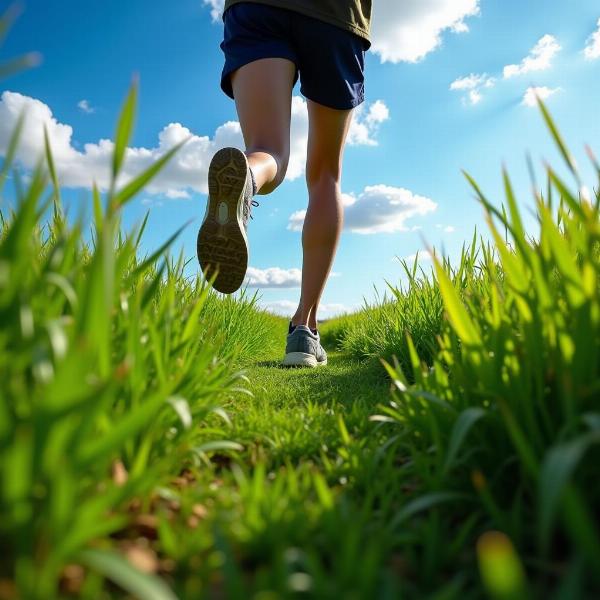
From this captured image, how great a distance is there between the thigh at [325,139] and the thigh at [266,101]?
0.91ft

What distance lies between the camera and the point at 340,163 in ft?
9.45

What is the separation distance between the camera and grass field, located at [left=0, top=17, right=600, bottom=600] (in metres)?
0.51

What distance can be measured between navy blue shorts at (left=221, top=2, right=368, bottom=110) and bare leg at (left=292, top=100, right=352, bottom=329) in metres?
0.11

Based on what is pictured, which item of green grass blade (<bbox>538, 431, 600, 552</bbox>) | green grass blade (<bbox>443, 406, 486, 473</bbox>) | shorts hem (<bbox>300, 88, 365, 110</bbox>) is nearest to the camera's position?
green grass blade (<bbox>538, 431, 600, 552</bbox>)

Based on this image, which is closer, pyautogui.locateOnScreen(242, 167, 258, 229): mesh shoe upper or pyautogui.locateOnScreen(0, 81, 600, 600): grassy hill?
pyautogui.locateOnScreen(0, 81, 600, 600): grassy hill

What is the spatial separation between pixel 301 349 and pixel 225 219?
3.68 ft

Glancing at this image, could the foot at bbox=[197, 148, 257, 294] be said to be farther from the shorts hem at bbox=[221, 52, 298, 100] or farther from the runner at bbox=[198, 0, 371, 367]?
the shorts hem at bbox=[221, 52, 298, 100]

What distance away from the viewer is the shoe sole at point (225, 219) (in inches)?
82.2

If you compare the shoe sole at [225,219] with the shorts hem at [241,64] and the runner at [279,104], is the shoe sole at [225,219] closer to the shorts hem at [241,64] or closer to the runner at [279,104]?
the runner at [279,104]

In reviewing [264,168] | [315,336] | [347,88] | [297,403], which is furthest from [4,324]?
[315,336]

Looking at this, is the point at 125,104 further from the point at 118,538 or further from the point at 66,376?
the point at 118,538

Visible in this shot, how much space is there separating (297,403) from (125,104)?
4.13 feet

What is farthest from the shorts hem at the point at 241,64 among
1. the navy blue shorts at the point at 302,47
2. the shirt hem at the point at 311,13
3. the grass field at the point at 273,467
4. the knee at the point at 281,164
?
the grass field at the point at 273,467

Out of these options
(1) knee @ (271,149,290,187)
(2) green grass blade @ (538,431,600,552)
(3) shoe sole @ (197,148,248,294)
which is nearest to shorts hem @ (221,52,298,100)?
(1) knee @ (271,149,290,187)
